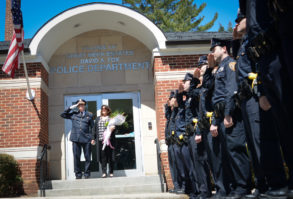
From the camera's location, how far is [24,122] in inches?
323

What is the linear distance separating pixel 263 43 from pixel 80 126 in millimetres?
6397

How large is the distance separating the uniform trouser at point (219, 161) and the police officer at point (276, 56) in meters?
1.07

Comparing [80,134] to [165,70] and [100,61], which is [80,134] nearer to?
[100,61]

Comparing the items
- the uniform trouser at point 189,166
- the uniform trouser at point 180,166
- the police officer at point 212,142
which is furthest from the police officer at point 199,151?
the uniform trouser at point 180,166

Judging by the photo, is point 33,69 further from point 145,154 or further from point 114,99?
point 145,154

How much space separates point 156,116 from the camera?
362 inches

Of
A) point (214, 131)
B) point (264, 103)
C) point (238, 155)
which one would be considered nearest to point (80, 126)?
A: point (214, 131)

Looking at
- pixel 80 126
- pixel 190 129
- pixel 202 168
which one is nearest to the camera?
pixel 202 168

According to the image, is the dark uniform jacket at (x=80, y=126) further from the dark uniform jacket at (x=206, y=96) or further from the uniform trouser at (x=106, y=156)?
the dark uniform jacket at (x=206, y=96)

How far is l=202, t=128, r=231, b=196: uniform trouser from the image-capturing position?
358cm

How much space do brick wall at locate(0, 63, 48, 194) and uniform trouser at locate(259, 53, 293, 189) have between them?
22.7ft

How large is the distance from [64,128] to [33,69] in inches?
76.7

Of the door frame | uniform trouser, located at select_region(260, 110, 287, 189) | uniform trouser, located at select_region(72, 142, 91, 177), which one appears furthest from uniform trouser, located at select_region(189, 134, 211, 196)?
the door frame

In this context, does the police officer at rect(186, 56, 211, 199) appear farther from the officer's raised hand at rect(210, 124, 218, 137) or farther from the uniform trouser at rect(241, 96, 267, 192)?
the uniform trouser at rect(241, 96, 267, 192)
